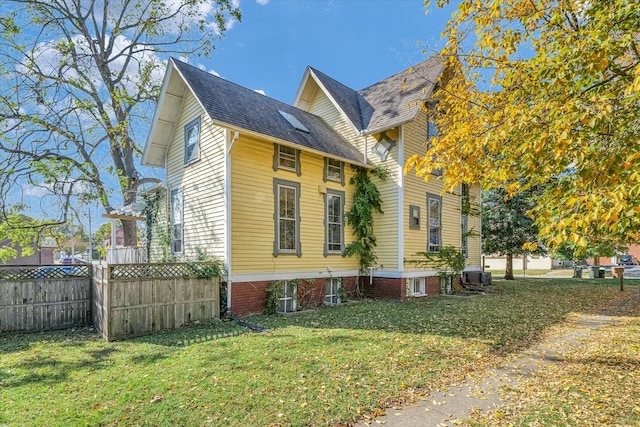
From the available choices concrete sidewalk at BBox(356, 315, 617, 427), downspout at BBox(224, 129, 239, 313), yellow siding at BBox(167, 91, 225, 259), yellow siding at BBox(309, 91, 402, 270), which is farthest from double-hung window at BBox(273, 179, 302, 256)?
concrete sidewalk at BBox(356, 315, 617, 427)

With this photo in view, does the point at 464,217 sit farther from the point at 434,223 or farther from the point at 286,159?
Result: the point at 286,159

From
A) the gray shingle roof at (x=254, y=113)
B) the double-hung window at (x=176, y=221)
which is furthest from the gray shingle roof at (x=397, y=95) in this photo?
the double-hung window at (x=176, y=221)

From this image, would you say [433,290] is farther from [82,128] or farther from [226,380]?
[82,128]

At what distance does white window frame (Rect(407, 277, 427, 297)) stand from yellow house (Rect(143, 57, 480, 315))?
0.05m

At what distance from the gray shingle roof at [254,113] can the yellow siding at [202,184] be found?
2.57 feet

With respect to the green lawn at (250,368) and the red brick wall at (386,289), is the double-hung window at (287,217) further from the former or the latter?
the red brick wall at (386,289)

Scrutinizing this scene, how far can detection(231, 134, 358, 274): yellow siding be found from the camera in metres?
10.0

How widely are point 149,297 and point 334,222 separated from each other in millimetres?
6643

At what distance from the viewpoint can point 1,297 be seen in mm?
8133

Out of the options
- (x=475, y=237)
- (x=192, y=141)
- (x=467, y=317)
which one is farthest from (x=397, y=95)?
(x=467, y=317)

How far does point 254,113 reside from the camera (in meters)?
11.2

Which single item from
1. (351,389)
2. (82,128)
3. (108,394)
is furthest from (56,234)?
(351,389)

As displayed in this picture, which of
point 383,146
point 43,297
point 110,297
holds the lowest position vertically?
point 43,297

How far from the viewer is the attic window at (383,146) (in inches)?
519
